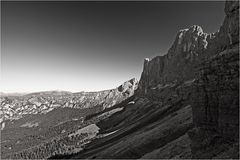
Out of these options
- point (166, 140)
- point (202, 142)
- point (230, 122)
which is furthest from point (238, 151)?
point (166, 140)

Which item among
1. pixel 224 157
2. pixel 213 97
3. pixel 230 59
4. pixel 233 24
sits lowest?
pixel 224 157

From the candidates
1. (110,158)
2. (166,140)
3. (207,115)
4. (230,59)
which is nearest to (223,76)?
(230,59)

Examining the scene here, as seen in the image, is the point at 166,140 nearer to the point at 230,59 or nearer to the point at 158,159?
the point at 158,159

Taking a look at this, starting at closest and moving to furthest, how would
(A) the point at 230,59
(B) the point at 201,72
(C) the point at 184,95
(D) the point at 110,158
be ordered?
(A) the point at 230,59 → (B) the point at 201,72 → (D) the point at 110,158 → (C) the point at 184,95

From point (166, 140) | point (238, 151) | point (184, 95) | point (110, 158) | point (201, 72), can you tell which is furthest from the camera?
point (184, 95)

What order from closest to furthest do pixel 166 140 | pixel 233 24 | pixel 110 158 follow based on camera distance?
pixel 233 24, pixel 166 140, pixel 110 158

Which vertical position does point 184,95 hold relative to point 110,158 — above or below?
above

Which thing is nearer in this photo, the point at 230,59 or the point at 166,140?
the point at 230,59

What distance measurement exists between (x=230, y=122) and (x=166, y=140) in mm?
68441

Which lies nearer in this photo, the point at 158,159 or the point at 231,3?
the point at 231,3

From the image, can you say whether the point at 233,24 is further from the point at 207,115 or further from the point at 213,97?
the point at 207,115

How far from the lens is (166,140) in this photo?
352 feet

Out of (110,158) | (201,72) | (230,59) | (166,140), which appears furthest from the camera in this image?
(110,158)

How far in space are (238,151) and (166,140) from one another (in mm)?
72385
